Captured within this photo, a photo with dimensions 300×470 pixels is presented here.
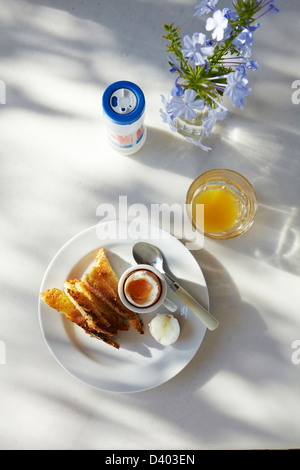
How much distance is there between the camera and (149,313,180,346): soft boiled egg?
3.40 ft

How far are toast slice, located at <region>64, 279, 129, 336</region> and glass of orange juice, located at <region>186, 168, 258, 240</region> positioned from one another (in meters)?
0.31

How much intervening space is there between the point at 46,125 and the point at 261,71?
58 cm

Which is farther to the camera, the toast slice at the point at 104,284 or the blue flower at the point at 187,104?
the toast slice at the point at 104,284

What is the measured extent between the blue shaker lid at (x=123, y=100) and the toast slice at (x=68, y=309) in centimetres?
44

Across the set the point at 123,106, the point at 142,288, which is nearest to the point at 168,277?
the point at 142,288

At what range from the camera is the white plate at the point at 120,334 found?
105 cm

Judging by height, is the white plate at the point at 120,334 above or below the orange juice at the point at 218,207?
below
